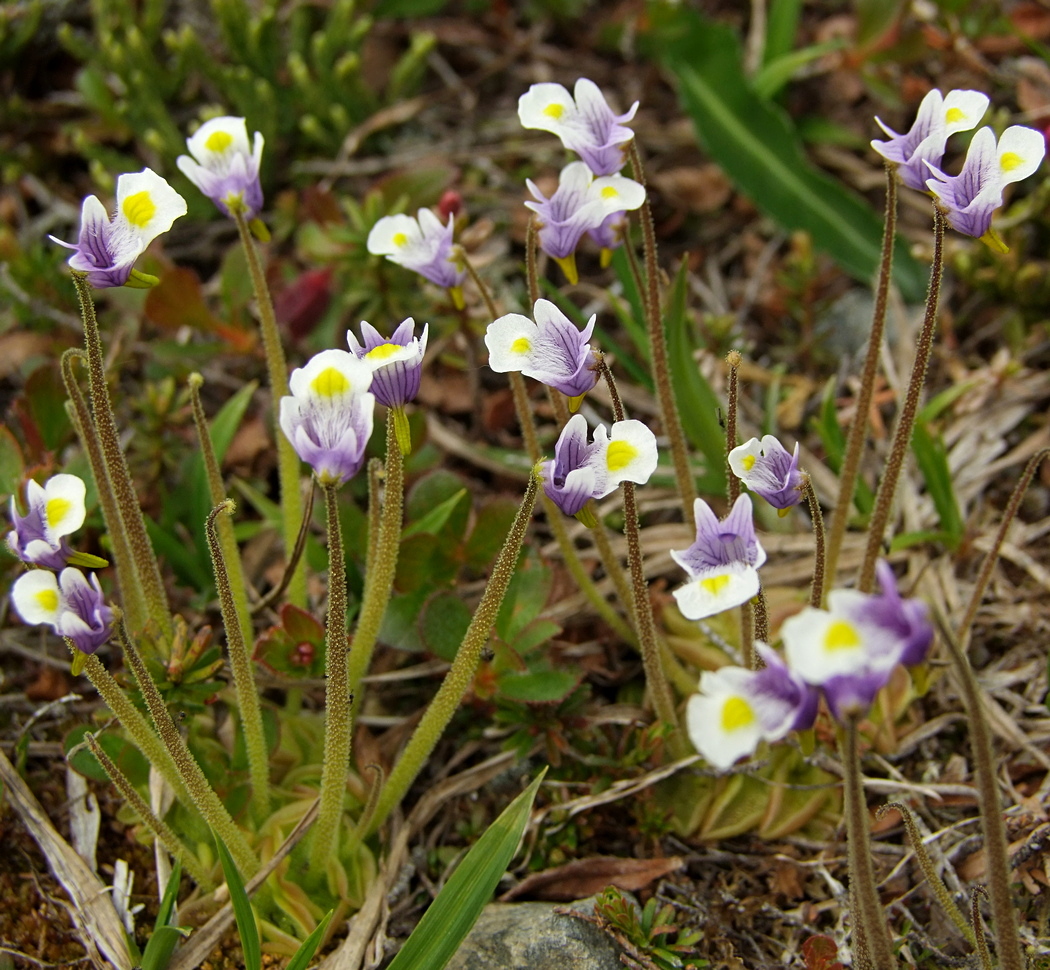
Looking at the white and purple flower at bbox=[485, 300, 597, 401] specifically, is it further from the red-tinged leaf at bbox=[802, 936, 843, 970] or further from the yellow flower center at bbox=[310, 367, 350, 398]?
the red-tinged leaf at bbox=[802, 936, 843, 970]

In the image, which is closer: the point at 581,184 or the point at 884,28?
the point at 581,184

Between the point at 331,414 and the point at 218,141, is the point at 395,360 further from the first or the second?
the point at 218,141

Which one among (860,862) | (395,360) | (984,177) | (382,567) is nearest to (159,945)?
(382,567)

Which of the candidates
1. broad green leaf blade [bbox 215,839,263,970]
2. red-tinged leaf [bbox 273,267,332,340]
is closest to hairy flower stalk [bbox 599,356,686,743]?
broad green leaf blade [bbox 215,839,263,970]

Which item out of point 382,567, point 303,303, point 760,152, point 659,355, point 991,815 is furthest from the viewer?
point 760,152

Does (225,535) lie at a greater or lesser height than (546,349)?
lesser

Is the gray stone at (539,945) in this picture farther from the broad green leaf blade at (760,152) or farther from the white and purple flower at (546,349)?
the broad green leaf blade at (760,152)

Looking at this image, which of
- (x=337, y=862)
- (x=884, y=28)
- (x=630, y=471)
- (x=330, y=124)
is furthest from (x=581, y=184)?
(x=884, y=28)

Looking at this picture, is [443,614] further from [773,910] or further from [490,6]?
[490,6]

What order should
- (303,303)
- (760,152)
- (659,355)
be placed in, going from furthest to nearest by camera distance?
(760,152) → (303,303) → (659,355)
